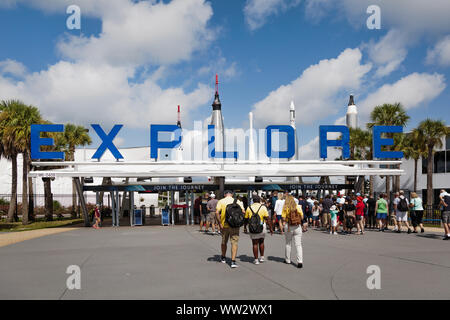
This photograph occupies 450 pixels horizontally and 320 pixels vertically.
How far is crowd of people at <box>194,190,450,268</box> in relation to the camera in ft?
28.0

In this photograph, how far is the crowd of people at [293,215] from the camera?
853 cm

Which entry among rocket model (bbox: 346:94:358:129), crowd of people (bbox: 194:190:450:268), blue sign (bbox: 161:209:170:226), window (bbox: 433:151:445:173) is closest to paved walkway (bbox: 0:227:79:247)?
blue sign (bbox: 161:209:170:226)

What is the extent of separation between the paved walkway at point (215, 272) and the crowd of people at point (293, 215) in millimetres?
618

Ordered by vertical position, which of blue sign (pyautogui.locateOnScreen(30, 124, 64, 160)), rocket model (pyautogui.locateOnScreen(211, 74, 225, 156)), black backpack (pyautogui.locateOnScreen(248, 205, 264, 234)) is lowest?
black backpack (pyautogui.locateOnScreen(248, 205, 264, 234))

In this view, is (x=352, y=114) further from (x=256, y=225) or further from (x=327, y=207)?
(x=256, y=225)

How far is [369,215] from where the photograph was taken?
17.9 meters

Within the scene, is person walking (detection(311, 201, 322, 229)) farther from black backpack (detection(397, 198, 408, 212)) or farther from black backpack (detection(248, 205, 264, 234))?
black backpack (detection(248, 205, 264, 234))

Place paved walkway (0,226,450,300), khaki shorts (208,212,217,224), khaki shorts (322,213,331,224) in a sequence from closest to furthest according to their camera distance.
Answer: paved walkway (0,226,450,300)
khaki shorts (208,212,217,224)
khaki shorts (322,213,331,224)

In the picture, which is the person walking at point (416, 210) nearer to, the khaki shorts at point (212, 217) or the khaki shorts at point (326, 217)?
A: the khaki shorts at point (326, 217)

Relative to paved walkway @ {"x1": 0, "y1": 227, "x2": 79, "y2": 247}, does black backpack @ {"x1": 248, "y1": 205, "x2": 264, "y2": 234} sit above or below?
above

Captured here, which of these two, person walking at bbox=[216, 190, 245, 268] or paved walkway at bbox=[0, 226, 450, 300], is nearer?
paved walkway at bbox=[0, 226, 450, 300]

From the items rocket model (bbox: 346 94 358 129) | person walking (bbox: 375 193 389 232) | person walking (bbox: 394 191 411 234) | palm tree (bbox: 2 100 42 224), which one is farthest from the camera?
rocket model (bbox: 346 94 358 129)
